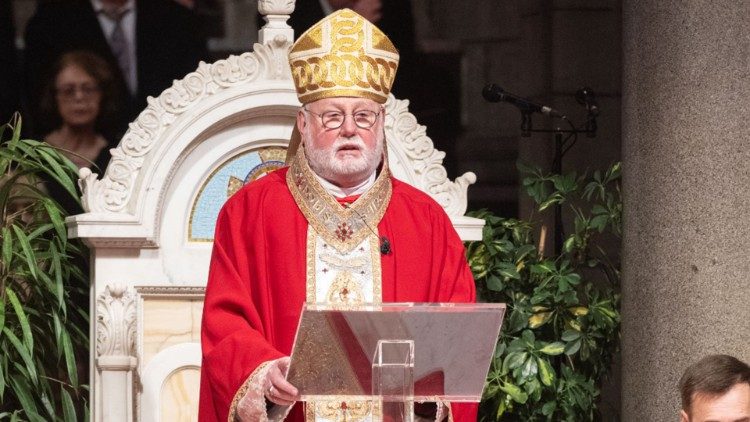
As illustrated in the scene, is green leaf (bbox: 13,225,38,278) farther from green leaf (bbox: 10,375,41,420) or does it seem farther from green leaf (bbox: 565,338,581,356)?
green leaf (bbox: 565,338,581,356)

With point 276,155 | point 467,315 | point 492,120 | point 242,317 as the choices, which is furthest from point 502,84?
point 467,315

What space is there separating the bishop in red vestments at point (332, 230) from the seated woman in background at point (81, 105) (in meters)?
2.46

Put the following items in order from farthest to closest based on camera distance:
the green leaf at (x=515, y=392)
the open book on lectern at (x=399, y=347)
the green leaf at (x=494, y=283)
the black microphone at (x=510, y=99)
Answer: the black microphone at (x=510, y=99) → the green leaf at (x=494, y=283) → the green leaf at (x=515, y=392) → the open book on lectern at (x=399, y=347)

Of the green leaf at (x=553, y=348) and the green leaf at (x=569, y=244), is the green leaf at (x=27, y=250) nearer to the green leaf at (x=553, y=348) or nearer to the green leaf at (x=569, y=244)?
the green leaf at (x=553, y=348)

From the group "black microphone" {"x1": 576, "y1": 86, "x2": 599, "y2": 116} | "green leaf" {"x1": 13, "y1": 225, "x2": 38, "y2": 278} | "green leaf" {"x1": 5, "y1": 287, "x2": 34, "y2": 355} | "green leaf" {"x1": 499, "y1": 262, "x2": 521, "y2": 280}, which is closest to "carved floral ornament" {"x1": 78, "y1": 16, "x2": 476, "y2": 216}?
"green leaf" {"x1": 13, "y1": 225, "x2": 38, "y2": 278}

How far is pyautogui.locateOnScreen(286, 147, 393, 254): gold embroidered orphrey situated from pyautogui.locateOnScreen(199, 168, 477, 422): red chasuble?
0.03 metres

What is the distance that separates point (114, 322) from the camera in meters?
6.09

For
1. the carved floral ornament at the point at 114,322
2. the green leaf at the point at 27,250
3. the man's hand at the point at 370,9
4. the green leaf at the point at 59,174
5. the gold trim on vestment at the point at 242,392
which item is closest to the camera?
the gold trim on vestment at the point at 242,392

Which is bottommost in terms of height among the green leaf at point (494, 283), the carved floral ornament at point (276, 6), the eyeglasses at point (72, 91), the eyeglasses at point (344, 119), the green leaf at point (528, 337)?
the green leaf at point (528, 337)

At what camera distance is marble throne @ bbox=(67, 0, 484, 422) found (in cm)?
611

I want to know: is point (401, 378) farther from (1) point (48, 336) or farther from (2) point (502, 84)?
(2) point (502, 84)

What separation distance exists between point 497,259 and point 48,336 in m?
1.51

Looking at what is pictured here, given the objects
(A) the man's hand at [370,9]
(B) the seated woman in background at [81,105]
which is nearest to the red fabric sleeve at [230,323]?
(B) the seated woman in background at [81,105]

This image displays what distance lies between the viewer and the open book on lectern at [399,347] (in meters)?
4.47
